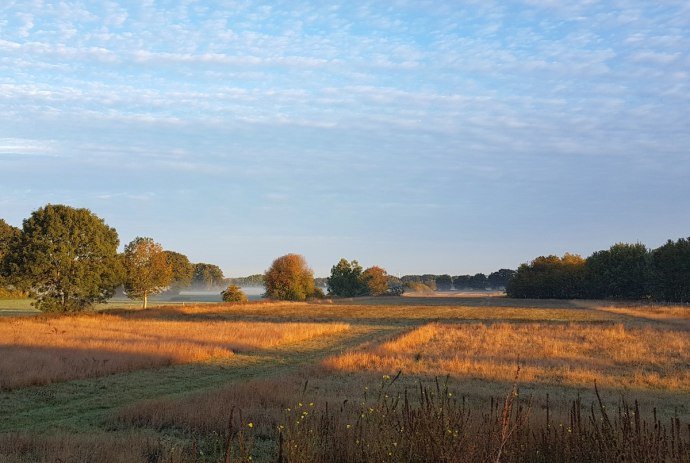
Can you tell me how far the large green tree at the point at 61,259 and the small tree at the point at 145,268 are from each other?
44.4 ft

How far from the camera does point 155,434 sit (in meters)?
9.74

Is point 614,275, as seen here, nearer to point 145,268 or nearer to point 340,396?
point 145,268

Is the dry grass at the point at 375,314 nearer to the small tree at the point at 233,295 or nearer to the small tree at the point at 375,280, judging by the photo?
the small tree at the point at 233,295

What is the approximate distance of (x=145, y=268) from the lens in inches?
2591

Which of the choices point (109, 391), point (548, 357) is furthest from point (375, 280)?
point (109, 391)

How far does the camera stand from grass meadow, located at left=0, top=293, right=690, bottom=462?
21.1ft

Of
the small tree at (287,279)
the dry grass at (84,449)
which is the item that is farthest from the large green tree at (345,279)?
the dry grass at (84,449)

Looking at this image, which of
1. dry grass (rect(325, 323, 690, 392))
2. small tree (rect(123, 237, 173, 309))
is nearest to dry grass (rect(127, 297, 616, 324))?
small tree (rect(123, 237, 173, 309))

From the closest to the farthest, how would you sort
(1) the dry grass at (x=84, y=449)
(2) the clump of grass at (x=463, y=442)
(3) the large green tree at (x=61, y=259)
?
(2) the clump of grass at (x=463, y=442) → (1) the dry grass at (x=84, y=449) → (3) the large green tree at (x=61, y=259)

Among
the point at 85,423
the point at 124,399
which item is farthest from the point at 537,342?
the point at 85,423

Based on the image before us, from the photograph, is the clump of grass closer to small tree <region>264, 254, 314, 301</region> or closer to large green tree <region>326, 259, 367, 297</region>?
small tree <region>264, 254, 314, 301</region>

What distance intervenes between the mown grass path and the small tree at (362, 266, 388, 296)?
4940 inches

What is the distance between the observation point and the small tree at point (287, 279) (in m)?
108

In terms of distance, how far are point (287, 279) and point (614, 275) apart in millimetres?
60896
